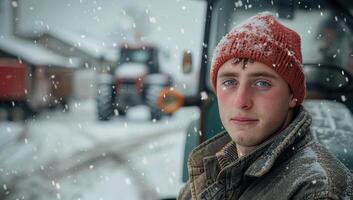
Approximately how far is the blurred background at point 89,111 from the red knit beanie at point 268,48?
192 centimetres

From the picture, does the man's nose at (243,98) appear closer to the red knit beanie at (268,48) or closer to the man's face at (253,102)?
the man's face at (253,102)

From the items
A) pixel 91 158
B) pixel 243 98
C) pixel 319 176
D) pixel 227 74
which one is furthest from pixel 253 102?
pixel 91 158

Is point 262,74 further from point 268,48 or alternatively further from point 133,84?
point 133,84

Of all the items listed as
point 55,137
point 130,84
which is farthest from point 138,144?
point 130,84

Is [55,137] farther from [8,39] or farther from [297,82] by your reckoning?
[297,82]

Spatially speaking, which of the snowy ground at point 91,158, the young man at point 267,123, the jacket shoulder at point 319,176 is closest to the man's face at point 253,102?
the young man at point 267,123

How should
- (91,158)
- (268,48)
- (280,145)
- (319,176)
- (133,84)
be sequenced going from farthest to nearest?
(133,84), (91,158), (268,48), (280,145), (319,176)

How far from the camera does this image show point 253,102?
1583 mm

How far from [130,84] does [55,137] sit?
333cm

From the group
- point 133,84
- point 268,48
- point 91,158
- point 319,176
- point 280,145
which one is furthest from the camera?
point 133,84

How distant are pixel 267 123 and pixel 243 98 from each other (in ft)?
0.36

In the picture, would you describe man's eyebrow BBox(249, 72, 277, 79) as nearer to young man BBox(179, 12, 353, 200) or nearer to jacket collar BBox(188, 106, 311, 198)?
young man BBox(179, 12, 353, 200)

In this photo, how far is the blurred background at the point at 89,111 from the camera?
Result: 6777 millimetres

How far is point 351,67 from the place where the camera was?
3.68 m
